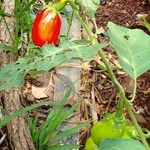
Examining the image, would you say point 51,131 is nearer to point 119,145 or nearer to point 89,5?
point 89,5

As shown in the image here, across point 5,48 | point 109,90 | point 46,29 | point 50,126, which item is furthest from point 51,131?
point 46,29

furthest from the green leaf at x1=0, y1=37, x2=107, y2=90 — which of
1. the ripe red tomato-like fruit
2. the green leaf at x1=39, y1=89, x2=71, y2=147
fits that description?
the green leaf at x1=39, y1=89, x2=71, y2=147

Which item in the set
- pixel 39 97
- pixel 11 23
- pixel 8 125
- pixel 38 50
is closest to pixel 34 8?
pixel 11 23

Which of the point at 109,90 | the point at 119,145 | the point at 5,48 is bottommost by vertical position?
the point at 109,90

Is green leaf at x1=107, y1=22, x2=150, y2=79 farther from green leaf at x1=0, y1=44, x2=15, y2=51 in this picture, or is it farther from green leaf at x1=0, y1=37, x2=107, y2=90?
green leaf at x1=0, y1=44, x2=15, y2=51

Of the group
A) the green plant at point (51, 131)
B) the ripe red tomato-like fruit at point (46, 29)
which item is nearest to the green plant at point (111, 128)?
the green plant at point (51, 131)

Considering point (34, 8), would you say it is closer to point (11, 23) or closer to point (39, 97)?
point (11, 23)
